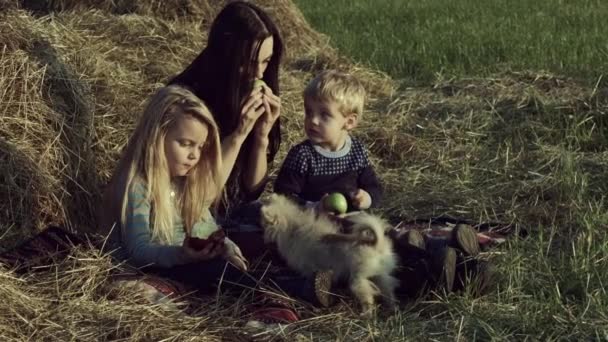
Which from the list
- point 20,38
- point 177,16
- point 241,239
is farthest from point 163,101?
point 177,16

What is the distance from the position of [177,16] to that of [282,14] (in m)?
1.14

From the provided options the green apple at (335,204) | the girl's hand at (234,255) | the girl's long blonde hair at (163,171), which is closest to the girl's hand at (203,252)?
the girl's hand at (234,255)

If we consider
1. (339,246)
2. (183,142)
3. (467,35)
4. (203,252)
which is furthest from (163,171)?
(467,35)

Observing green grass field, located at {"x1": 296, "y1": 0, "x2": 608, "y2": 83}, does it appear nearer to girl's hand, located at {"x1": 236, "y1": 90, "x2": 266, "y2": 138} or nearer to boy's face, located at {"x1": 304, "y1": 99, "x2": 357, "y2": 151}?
boy's face, located at {"x1": 304, "y1": 99, "x2": 357, "y2": 151}

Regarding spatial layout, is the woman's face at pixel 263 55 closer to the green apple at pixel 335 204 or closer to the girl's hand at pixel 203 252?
the green apple at pixel 335 204

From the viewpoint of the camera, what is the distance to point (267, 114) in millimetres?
5398

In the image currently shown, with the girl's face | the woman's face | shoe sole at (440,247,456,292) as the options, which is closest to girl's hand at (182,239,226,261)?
the girl's face

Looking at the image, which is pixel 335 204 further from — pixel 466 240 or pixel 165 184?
pixel 165 184

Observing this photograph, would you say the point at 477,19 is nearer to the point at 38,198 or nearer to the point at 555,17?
the point at 555,17

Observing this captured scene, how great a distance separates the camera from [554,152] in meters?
6.91

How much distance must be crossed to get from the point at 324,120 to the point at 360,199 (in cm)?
43

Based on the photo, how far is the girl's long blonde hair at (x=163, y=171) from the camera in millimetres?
4766

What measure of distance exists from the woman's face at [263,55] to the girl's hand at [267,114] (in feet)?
0.27

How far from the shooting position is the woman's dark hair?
5320 mm
